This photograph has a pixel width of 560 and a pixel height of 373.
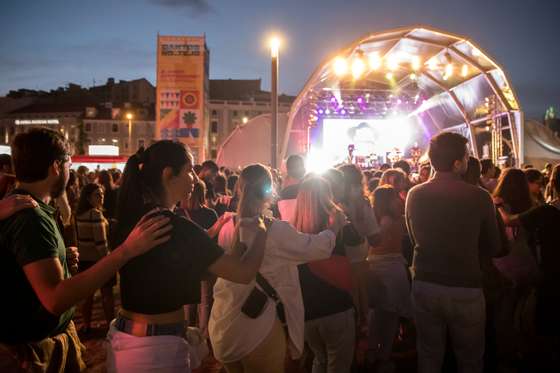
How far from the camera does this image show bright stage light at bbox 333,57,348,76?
19125mm

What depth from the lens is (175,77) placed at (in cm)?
2605

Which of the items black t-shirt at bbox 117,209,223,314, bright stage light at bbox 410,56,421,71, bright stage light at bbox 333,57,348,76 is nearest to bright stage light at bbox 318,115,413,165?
bright stage light at bbox 333,57,348,76

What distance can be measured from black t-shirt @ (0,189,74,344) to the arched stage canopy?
1701 centimetres

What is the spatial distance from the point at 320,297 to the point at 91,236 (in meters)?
4.13

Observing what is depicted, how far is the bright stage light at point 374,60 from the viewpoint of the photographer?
20.3 metres

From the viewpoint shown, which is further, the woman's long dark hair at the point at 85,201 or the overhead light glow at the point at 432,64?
the overhead light glow at the point at 432,64

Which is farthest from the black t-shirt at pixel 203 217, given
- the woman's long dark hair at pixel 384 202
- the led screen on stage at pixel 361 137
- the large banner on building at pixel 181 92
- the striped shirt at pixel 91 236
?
the large banner on building at pixel 181 92

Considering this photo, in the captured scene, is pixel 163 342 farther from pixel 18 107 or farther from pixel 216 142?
pixel 18 107

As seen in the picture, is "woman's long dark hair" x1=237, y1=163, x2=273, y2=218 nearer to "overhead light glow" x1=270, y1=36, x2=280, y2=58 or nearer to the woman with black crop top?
the woman with black crop top

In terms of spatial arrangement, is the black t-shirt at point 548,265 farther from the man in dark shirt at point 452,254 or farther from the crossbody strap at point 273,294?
the crossbody strap at point 273,294

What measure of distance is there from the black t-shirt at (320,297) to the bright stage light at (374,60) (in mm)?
18178

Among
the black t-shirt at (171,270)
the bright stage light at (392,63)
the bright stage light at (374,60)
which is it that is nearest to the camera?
the black t-shirt at (171,270)

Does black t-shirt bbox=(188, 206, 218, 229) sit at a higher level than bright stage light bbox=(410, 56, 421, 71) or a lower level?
lower

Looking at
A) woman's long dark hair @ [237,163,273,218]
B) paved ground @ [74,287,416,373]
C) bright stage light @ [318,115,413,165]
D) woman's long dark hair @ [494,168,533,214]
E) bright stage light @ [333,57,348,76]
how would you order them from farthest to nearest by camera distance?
1. bright stage light @ [318,115,413,165]
2. bright stage light @ [333,57,348,76]
3. paved ground @ [74,287,416,373]
4. woman's long dark hair @ [494,168,533,214]
5. woman's long dark hair @ [237,163,273,218]
